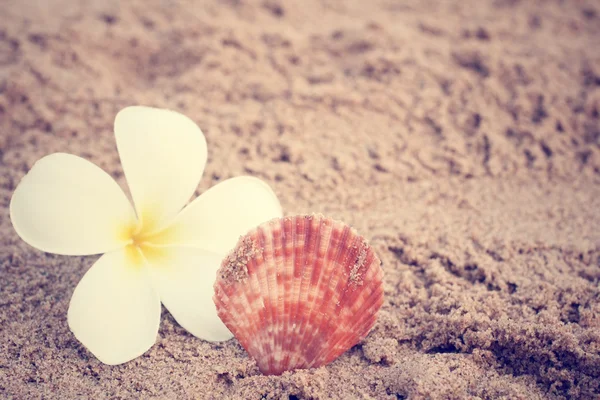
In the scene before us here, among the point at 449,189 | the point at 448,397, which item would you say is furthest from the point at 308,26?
the point at 448,397

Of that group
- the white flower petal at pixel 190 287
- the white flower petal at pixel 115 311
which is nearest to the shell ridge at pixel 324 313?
the white flower petal at pixel 190 287

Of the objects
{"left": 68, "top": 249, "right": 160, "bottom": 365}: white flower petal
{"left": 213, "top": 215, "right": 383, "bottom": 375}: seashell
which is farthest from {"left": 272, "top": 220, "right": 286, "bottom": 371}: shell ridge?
{"left": 68, "top": 249, "right": 160, "bottom": 365}: white flower petal

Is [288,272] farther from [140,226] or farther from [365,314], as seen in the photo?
[140,226]

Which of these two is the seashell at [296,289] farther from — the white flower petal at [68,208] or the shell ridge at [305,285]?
the white flower petal at [68,208]

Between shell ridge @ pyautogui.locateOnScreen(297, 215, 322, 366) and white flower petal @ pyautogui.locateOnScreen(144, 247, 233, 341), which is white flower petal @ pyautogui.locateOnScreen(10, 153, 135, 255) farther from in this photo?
shell ridge @ pyautogui.locateOnScreen(297, 215, 322, 366)

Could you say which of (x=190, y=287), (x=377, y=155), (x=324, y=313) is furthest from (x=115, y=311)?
(x=377, y=155)
